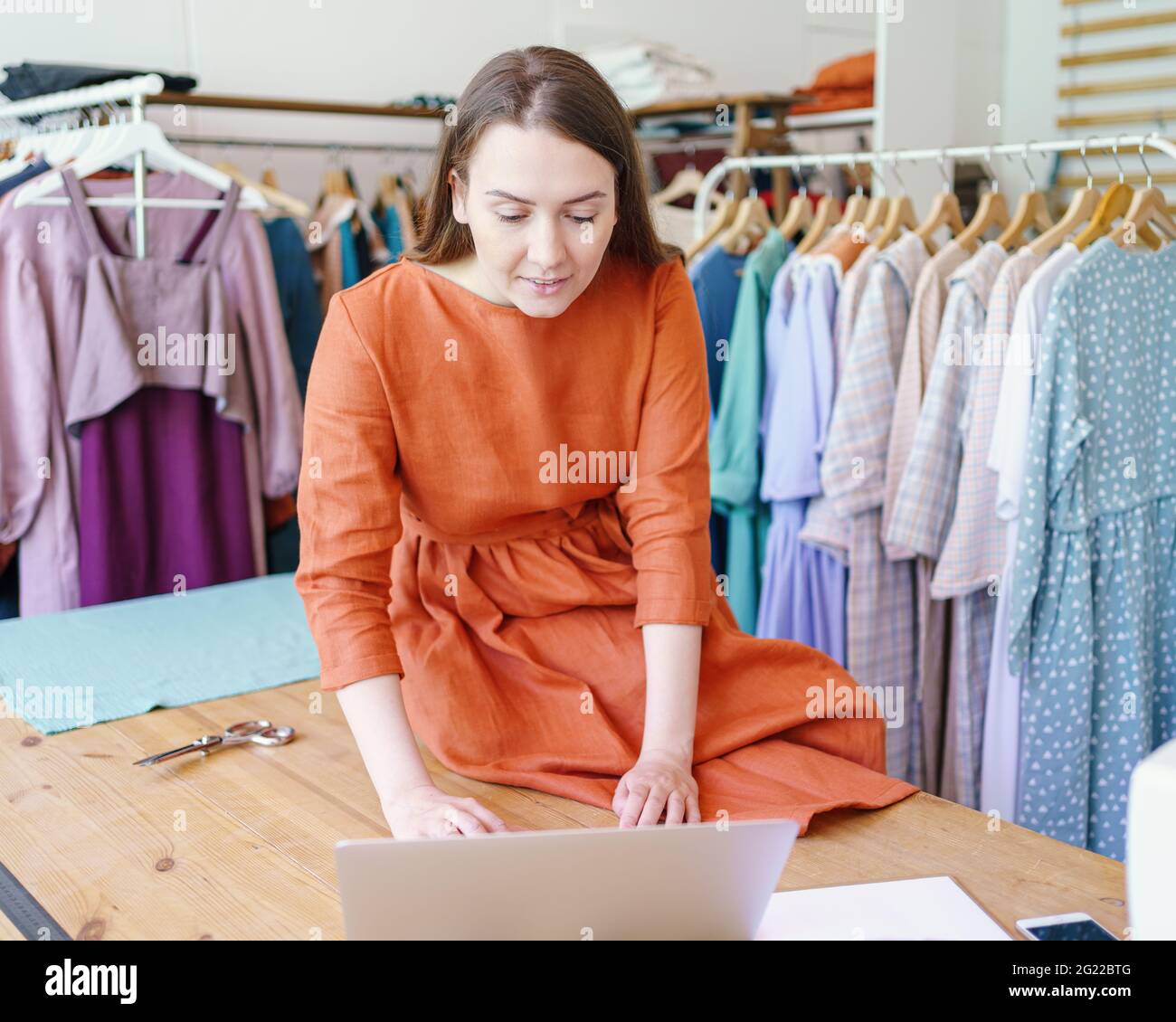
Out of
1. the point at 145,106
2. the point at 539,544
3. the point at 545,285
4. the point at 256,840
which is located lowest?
the point at 256,840

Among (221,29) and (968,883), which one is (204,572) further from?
(968,883)

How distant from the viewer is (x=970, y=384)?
6.87 ft

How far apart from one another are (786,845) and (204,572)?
186 centimetres

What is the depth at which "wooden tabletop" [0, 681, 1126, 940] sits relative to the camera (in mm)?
1056

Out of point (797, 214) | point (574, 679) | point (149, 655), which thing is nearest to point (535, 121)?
point (574, 679)

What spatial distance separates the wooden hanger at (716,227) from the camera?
2.60 m

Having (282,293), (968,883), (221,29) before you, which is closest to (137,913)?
(968,883)

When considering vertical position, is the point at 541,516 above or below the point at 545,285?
below

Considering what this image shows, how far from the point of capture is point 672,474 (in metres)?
1.42

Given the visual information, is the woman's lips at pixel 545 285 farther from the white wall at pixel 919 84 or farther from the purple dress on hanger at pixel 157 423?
the white wall at pixel 919 84

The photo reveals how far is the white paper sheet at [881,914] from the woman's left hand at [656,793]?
0.16 metres

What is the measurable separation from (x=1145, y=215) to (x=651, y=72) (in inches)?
68.6

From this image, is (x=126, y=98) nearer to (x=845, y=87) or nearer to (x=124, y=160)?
(x=124, y=160)

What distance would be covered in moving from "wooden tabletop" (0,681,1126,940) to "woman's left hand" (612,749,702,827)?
51 mm
